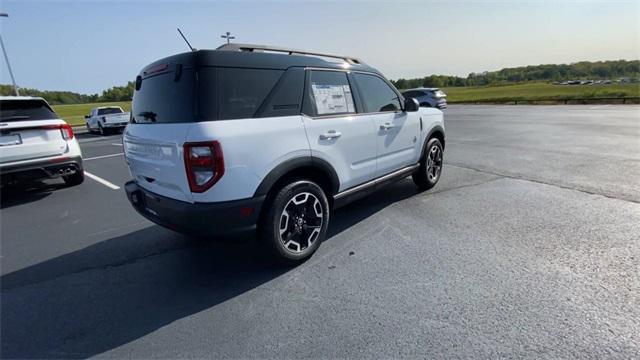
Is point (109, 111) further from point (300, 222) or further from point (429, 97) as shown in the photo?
point (429, 97)

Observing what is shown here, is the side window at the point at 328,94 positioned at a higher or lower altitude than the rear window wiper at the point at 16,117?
lower

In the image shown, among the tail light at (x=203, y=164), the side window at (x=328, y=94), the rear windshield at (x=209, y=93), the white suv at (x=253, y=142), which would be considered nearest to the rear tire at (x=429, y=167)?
the white suv at (x=253, y=142)

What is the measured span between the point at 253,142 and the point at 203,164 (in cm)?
44

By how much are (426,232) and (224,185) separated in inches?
95.2

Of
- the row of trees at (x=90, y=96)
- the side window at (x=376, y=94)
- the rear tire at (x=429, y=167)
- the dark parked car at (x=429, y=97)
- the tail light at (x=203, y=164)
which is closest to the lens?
the tail light at (x=203, y=164)

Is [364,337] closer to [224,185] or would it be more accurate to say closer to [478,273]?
[478,273]

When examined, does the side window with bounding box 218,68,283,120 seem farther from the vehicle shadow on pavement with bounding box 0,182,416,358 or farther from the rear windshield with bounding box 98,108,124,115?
the rear windshield with bounding box 98,108,124,115

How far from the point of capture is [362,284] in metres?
2.91

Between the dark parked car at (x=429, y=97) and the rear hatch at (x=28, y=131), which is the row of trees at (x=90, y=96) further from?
the rear hatch at (x=28, y=131)

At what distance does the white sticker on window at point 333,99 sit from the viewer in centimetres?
343

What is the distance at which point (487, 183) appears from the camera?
571 cm

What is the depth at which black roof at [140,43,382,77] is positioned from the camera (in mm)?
2693

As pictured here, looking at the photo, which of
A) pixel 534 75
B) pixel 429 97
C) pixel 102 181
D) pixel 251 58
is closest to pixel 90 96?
pixel 429 97

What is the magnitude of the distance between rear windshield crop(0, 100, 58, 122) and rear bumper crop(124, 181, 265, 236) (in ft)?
14.9
